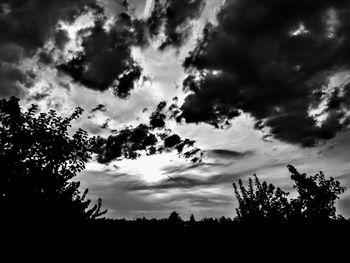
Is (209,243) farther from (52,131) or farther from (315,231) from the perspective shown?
(52,131)

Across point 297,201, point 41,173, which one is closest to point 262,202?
point 297,201

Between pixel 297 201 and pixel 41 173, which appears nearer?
pixel 41 173

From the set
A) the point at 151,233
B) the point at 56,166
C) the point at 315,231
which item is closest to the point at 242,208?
the point at 315,231

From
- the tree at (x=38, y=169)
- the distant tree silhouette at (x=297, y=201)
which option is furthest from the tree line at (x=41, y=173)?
the distant tree silhouette at (x=297, y=201)

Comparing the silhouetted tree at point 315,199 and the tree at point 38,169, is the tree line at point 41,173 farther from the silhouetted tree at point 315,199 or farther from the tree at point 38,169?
the silhouetted tree at point 315,199

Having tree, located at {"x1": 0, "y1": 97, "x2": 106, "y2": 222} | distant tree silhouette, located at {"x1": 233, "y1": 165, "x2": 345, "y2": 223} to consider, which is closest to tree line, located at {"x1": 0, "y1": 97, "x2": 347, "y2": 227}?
tree, located at {"x1": 0, "y1": 97, "x2": 106, "y2": 222}

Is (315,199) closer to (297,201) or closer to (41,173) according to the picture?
(297,201)

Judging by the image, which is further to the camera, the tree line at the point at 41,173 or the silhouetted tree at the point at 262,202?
the silhouetted tree at the point at 262,202

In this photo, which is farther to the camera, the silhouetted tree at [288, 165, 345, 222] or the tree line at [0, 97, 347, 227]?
the silhouetted tree at [288, 165, 345, 222]

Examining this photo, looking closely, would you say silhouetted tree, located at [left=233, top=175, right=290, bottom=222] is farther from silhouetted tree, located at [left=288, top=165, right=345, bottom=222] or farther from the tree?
the tree

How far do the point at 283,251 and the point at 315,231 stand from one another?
108 inches

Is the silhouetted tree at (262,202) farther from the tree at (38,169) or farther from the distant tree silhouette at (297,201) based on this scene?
the tree at (38,169)

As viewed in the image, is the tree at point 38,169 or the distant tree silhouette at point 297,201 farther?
the distant tree silhouette at point 297,201

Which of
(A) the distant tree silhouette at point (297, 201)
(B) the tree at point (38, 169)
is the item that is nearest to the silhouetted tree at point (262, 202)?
(A) the distant tree silhouette at point (297, 201)
